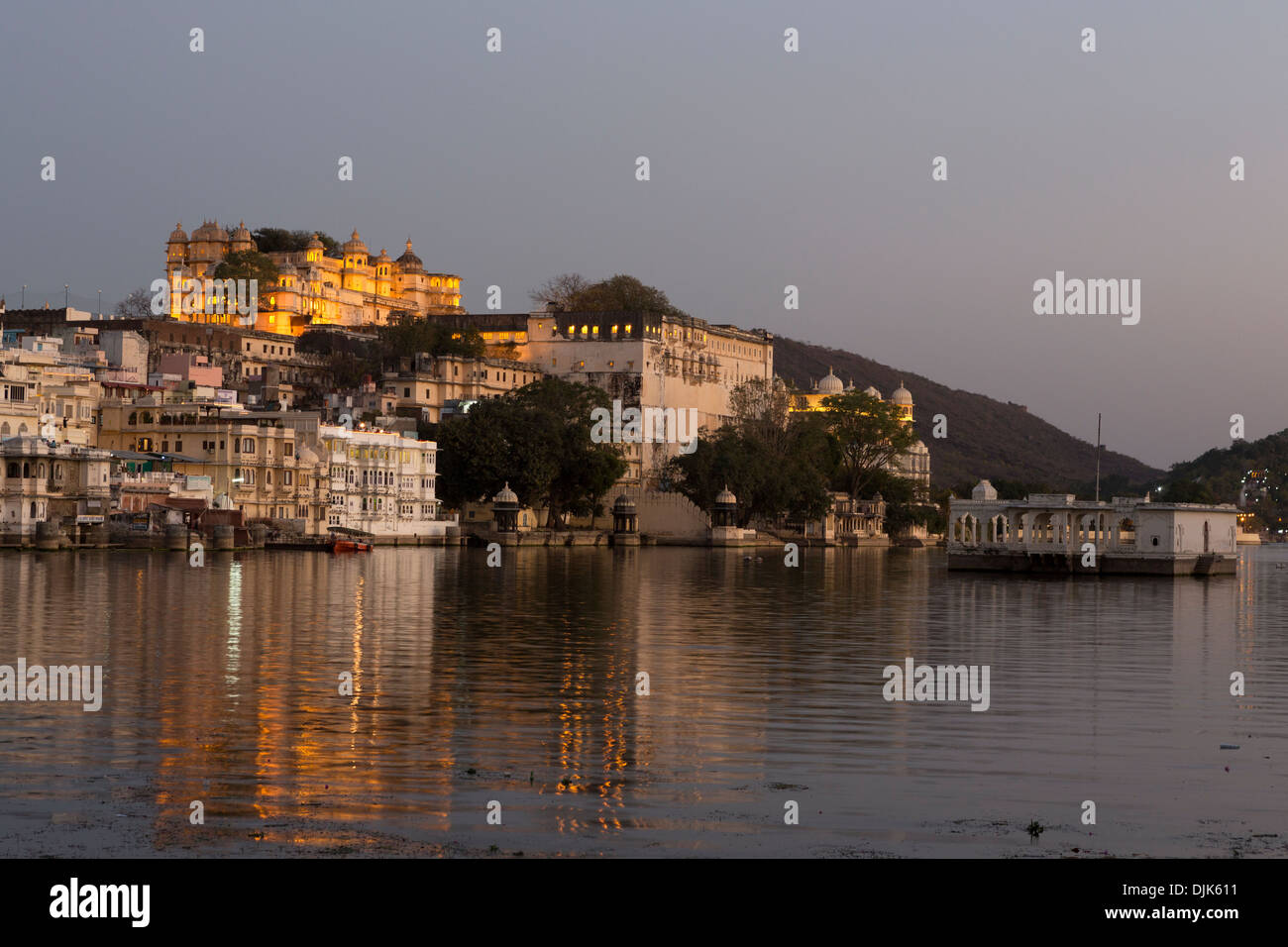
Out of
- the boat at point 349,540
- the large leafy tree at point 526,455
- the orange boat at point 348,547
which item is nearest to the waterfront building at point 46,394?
the boat at point 349,540

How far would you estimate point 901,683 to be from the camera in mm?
28156

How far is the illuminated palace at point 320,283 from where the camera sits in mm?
165000

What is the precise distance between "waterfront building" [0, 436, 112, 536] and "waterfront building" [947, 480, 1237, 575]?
147 feet

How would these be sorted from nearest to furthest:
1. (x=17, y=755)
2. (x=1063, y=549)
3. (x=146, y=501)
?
(x=17, y=755) → (x=1063, y=549) → (x=146, y=501)

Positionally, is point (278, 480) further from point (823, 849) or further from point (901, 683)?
point (823, 849)

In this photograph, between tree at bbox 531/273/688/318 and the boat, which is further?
tree at bbox 531/273/688/318

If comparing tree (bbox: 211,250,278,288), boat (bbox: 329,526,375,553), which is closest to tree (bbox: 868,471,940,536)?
tree (bbox: 211,250,278,288)

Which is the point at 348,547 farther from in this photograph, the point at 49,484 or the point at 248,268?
the point at 248,268

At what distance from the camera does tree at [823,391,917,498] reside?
164m

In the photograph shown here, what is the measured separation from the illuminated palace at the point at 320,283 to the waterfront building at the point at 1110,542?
Answer: 91.1m

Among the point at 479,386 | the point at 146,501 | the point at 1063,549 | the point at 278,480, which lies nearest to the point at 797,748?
the point at 1063,549

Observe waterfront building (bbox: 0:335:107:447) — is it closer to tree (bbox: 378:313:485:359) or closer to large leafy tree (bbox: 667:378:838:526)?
tree (bbox: 378:313:485:359)
